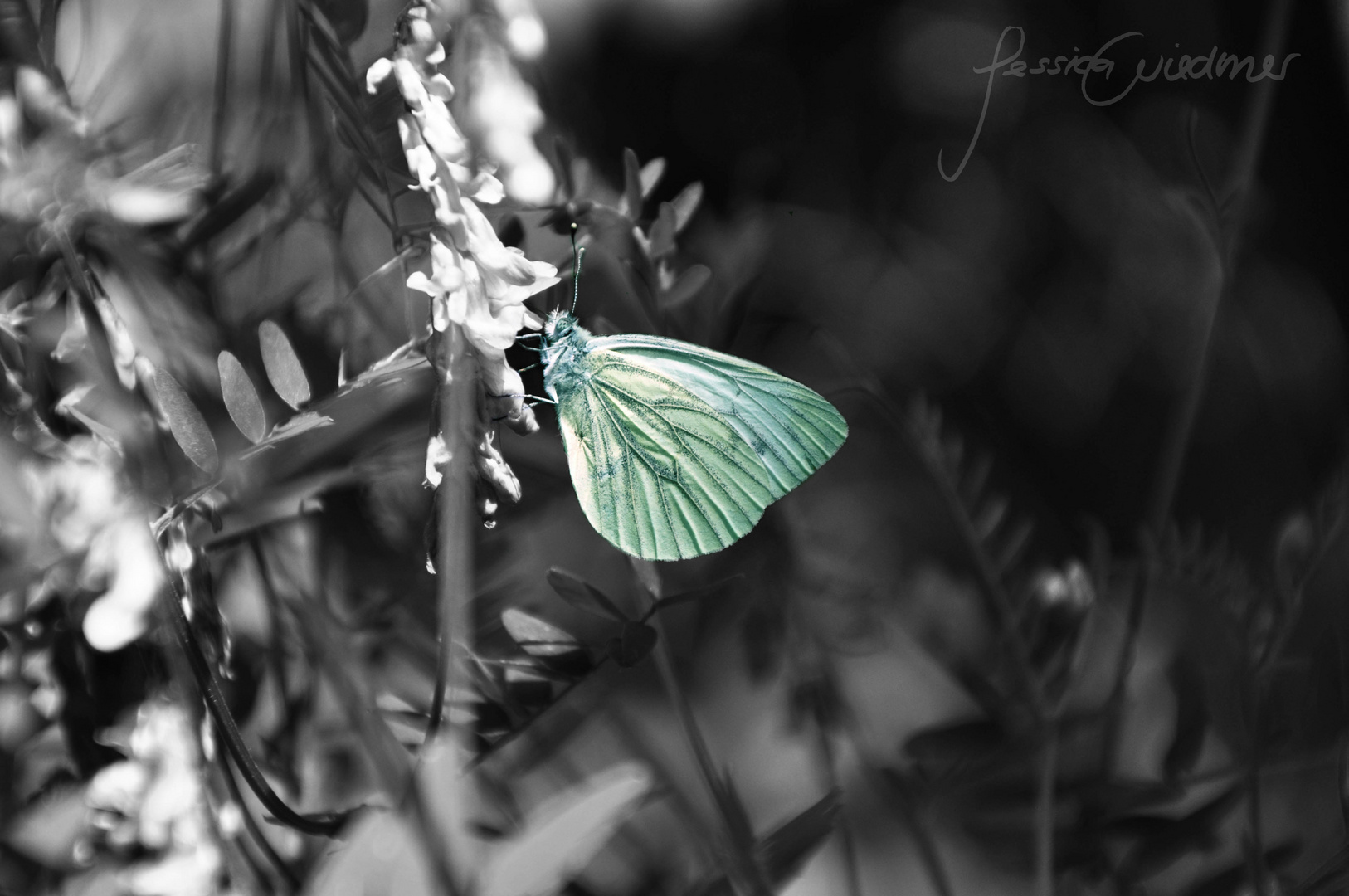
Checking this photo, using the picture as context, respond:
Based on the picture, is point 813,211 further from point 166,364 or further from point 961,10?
point 166,364

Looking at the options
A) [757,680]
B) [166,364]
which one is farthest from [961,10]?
[166,364]

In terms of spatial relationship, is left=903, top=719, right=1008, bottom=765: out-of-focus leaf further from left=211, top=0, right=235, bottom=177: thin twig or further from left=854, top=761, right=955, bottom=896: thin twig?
left=211, top=0, right=235, bottom=177: thin twig

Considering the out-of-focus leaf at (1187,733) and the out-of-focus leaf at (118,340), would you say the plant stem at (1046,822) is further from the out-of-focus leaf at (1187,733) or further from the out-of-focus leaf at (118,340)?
the out-of-focus leaf at (118,340)

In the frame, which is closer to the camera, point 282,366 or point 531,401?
point 282,366
